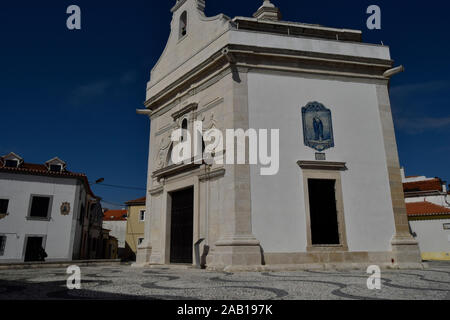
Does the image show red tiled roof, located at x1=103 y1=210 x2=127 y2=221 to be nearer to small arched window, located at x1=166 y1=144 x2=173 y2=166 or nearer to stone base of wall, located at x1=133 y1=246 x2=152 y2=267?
stone base of wall, located at x1=133 y1=246 x2=152 y2=267

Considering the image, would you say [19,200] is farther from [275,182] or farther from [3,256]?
[275,182]

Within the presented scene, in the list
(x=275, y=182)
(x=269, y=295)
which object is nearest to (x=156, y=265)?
(x=275, y=182)

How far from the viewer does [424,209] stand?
24219 mm

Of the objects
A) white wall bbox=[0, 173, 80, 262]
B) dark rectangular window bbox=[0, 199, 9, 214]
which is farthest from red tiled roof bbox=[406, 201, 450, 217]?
dark rectangular window bbox=[0, 199, 9, 214]

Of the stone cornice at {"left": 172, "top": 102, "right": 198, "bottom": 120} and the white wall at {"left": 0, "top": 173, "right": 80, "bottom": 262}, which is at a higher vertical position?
the stone cornice at {"left": 172, "top": 102, "right": 198, "bottom": 120}

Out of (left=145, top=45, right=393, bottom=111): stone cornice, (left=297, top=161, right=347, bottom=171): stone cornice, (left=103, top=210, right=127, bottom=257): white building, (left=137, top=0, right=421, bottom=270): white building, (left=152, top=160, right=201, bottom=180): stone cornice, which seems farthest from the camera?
(left=103, top=210, right=127, bottom=257): white building

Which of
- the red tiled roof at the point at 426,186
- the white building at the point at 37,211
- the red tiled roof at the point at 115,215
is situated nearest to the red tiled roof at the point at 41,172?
the white building at the point at 37,211

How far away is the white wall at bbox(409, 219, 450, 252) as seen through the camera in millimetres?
22781

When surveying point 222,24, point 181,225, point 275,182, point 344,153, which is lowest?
point 181,225

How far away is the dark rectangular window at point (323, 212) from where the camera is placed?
411 inches

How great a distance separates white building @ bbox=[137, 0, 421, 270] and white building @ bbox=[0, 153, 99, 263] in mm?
12622

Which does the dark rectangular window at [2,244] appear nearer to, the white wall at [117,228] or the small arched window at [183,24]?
the small arched window at [183,24]

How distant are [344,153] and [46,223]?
20.4m

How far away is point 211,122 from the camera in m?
11.7
